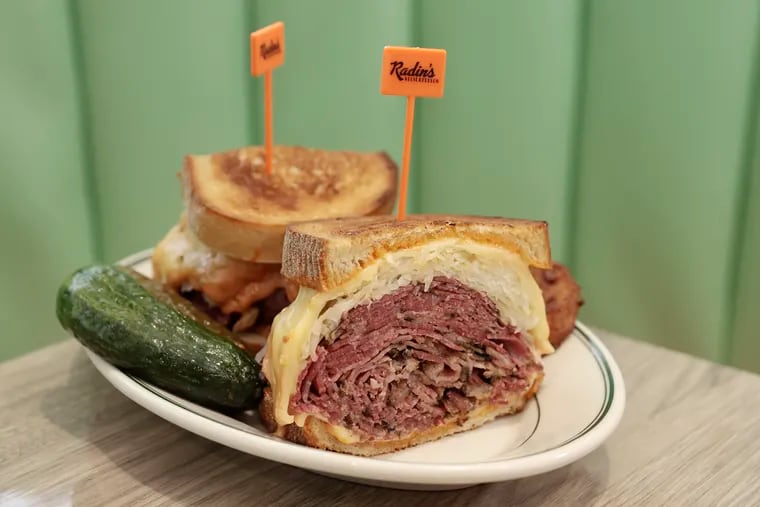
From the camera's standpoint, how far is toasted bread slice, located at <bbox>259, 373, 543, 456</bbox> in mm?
1171

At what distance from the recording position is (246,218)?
144 cm

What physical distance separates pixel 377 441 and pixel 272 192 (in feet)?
1.96

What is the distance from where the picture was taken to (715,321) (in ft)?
5.93

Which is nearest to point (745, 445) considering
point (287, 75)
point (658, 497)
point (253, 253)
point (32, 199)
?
point (658, 497)

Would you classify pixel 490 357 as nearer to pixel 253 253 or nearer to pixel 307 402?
pixel 307 402

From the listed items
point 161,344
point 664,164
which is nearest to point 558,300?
point 664,164

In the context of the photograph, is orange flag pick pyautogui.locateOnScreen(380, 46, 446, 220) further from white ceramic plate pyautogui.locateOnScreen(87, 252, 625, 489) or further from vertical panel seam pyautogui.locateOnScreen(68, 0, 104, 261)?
vertical panel seam pyautogui.locateOnScreen(68, 0, 104, 261)

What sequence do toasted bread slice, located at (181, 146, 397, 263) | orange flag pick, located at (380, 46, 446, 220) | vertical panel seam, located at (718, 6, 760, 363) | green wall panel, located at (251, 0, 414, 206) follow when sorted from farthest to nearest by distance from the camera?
green wall panel, located at (251, 0, 414, 206), vertical panel seam, located at (718, 6, 760, 363), toasted bread slice, located at (181, 146, 397, 263), orange flag pick, located at (380, 46, 446, 220)

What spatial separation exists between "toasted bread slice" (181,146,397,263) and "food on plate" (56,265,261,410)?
0.17m

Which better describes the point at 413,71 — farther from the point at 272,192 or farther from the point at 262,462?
the point at 262,462

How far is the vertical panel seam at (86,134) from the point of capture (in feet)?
5.99

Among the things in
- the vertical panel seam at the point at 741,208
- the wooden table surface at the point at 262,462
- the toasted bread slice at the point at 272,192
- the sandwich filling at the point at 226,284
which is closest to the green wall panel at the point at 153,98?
the toasted bread slice at the point at 272,192

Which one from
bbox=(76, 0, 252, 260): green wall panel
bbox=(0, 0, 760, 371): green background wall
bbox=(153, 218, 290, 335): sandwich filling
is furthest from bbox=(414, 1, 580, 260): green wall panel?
bbox=(153, 218, 290, 335): sandwich filling

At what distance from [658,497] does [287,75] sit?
1.33 m
